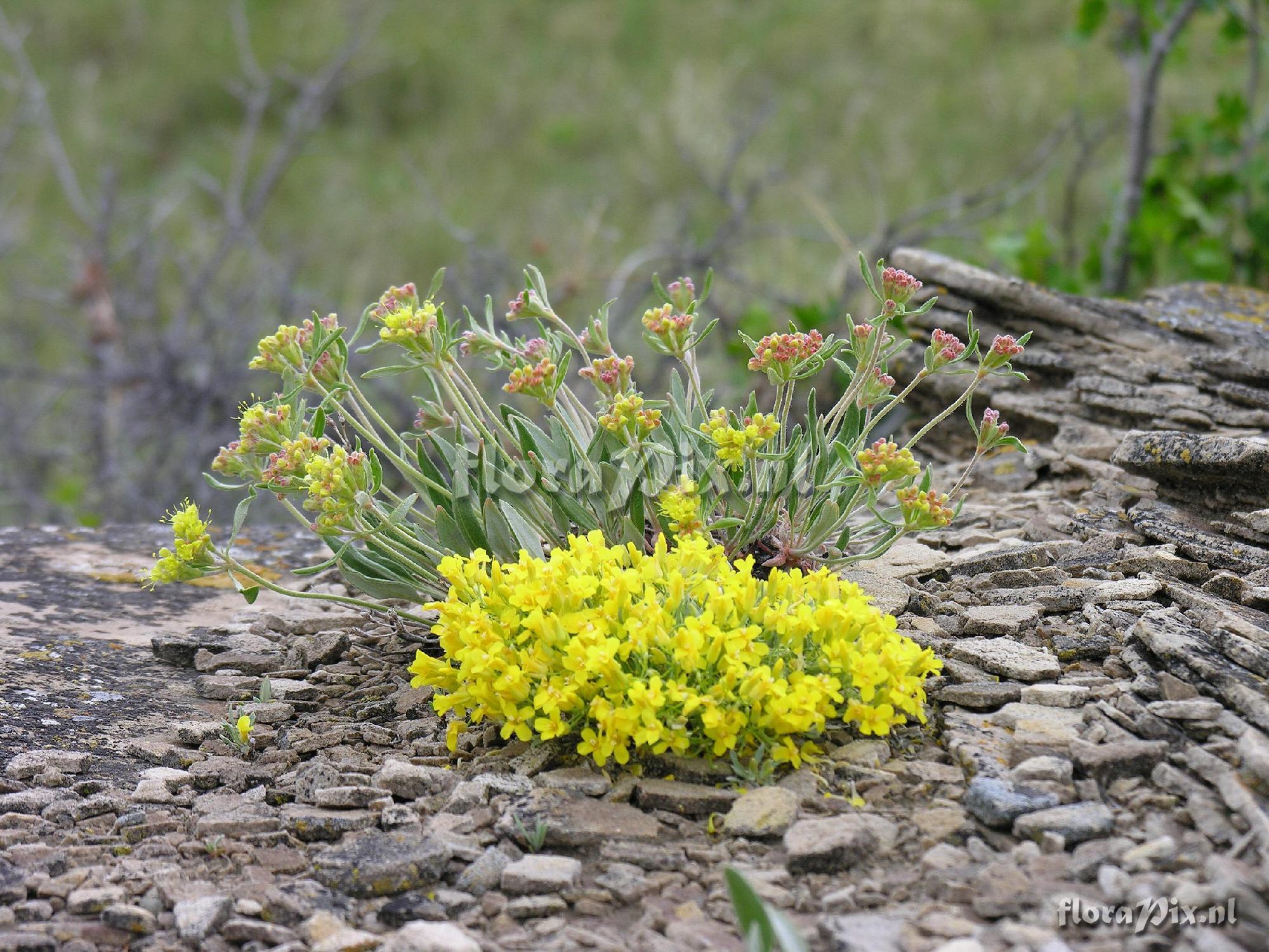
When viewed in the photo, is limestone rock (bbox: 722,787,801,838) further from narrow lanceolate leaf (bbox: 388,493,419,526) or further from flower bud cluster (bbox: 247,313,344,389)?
flower bud cluster (bbox: 247,313,344,389)

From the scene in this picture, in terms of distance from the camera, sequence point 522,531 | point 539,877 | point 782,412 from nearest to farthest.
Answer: point 539,877
point 522,531
point 782,412

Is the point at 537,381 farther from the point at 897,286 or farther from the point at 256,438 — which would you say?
the point at 897,286

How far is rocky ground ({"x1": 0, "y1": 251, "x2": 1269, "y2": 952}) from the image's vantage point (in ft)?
5.98

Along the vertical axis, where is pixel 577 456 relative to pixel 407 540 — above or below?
above

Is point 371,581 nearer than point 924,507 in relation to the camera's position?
No

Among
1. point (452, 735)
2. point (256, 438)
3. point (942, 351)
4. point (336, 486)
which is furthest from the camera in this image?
point (942, 351)

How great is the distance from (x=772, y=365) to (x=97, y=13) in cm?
1609

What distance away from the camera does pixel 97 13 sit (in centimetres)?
1566

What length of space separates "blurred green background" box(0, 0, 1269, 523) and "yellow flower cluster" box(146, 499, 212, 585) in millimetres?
2543

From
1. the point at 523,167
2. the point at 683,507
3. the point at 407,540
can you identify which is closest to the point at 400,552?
the point at 407,540

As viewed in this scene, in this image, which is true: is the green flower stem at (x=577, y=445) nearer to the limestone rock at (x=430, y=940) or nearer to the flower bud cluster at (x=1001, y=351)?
the flower bud cluster at (x=1001, y=351)

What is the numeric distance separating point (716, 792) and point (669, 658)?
0.26m

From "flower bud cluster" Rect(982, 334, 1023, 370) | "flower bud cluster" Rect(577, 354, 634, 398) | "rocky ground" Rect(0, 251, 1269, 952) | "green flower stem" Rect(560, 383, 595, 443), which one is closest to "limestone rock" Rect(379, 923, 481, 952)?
"rocky ground" Rect(0, 251, 1269, 952)

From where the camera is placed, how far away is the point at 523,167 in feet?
43.9
